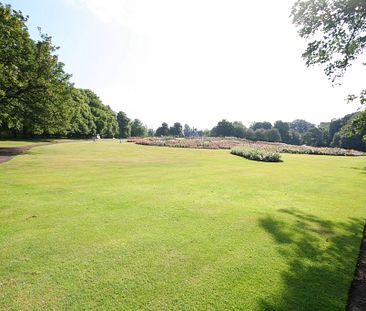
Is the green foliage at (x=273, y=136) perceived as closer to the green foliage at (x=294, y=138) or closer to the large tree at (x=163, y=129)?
the green foliage at (x=294, y=138)

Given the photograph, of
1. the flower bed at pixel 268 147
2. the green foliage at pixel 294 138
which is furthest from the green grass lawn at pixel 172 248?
the green foliage at pixel 294 138

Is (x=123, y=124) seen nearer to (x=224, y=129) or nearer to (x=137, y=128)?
(x=137, y=128)

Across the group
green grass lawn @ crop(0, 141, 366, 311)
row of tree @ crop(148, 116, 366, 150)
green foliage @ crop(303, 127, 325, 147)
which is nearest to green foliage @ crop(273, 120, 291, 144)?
row of tree @ crop(148, 116, 366, 150)

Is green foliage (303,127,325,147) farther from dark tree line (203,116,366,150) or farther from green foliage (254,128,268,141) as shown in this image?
green foliage (254,128,268,141)

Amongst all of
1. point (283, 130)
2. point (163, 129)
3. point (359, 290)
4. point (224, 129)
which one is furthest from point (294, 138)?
point (359, 290)

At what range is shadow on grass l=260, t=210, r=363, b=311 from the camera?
5.07 m

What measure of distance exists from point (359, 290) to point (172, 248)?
154 inches

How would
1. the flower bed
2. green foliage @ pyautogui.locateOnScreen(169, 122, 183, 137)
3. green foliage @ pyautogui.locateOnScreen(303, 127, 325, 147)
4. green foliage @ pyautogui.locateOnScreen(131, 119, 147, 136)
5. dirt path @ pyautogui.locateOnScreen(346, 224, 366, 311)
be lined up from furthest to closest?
green foliage @ pyautogui.locateOnScreen(169, 122, 183, 137) → green foliage @ pyautogui.locateOnScreen(131, 119, 147, 136) → green foliage @ pyautogui.locateOnScreen(303, 127, 325, 147) → the flower bed → dirt path @ pyautogui.locateOnScreen(346, 224, 366, 311)

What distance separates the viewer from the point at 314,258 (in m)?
6.74

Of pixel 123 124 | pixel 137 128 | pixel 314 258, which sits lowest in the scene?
pixel 314 258

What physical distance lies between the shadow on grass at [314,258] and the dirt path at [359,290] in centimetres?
10

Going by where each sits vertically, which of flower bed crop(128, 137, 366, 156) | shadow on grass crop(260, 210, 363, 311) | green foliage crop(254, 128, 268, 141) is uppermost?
green foliage crop(254, 128, 268, 141)

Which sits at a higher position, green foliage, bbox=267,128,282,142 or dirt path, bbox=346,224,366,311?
green foliage, bbox=267,128,282,142

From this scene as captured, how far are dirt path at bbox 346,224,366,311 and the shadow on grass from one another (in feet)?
0.32
